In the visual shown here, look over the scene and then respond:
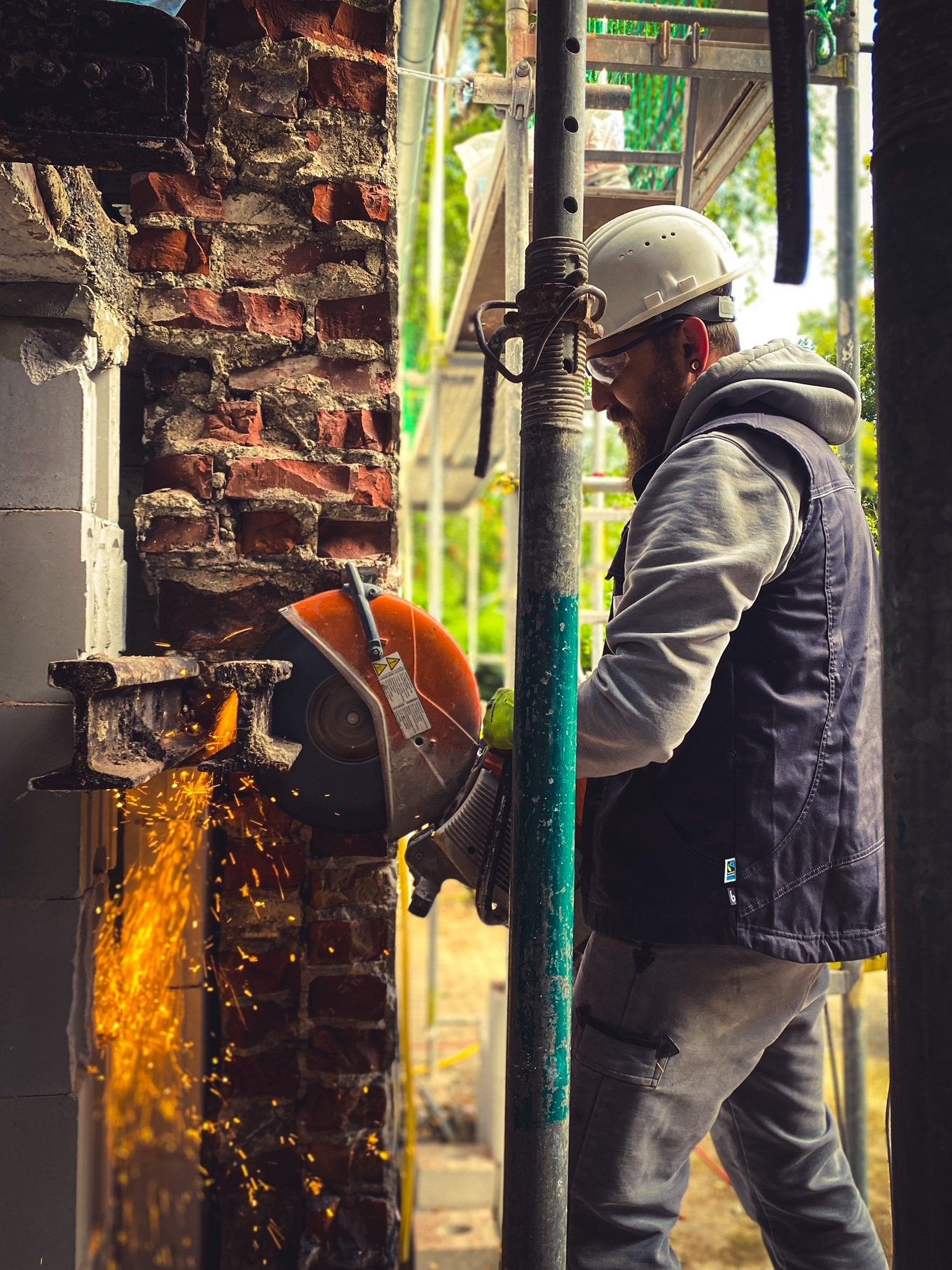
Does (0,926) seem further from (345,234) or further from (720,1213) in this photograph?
(720,1213)

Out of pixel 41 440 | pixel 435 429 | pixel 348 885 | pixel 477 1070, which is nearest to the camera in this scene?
pixel 41 440

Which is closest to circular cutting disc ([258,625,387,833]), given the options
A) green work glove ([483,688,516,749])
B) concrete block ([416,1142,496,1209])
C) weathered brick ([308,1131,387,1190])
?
green work glove ([483,688,516,749])

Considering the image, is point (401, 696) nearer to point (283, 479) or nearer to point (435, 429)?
point (283, 479)

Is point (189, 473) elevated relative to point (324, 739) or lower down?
elevated

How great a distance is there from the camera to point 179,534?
204cm

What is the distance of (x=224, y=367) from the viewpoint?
206 cm

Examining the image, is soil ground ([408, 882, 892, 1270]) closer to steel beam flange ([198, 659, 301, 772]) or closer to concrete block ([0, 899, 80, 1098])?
steel beam flange ([198, 659, 301, 772])

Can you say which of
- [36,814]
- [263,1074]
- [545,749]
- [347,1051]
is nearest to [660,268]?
[545,749]

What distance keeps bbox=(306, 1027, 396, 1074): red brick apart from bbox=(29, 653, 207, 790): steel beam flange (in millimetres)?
762

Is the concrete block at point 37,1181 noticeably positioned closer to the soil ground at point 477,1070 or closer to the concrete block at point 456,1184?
the soil ground at point 477,1070

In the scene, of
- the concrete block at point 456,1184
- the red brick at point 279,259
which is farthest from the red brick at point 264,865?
the concrete block at point 456,1184

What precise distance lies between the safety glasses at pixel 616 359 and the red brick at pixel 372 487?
0.49m

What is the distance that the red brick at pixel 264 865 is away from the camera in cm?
207

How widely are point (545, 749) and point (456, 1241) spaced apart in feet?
10.0
